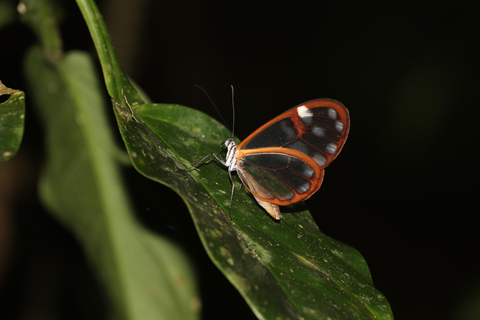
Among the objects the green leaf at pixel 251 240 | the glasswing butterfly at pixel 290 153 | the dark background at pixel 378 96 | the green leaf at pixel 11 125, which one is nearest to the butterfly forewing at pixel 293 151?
the glasswing butterfly at pixel 290 153

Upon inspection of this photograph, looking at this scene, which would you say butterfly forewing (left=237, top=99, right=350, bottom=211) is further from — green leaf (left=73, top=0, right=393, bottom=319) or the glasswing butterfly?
green leaf (left=73, top=0, right=393, bottom=319)

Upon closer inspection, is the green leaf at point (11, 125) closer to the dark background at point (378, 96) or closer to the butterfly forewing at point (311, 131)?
the butterfly forewing at point (311, 131)

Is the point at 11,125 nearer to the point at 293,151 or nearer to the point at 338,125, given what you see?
the point at 293,151

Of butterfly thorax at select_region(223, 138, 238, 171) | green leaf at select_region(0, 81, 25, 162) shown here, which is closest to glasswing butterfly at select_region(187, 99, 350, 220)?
butterfly thorax at select_region(223, 138, 238, 171)

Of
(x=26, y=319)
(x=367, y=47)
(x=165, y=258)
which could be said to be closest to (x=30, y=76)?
(x=165, y=258)

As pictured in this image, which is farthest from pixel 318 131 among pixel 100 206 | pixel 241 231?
pixel 100 206

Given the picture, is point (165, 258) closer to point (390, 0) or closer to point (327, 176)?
point (327, 176)
